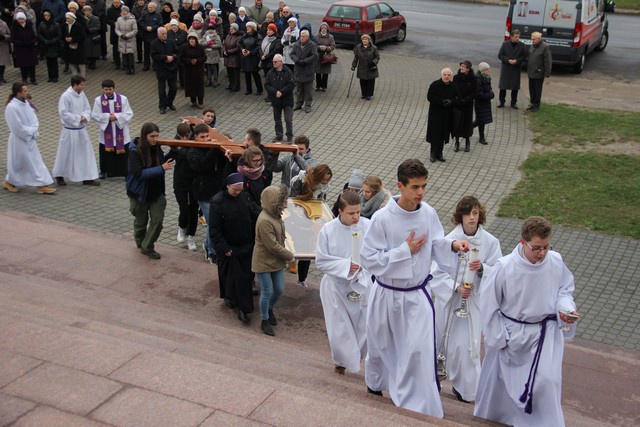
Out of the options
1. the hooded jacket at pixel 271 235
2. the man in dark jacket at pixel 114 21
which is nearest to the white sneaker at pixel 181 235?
the hooded jacket at pixel 271 235

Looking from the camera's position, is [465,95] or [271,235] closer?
[271,235]

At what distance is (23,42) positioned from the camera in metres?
19.3

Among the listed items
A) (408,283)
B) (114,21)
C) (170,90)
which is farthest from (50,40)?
(408,283)

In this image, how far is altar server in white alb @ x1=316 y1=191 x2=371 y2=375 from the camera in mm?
7840

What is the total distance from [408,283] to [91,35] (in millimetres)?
15640

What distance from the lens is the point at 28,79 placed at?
20156 mm

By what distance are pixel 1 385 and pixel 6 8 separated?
17438 mm

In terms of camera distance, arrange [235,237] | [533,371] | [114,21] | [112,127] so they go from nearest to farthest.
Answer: [533,371]
[235,237]
[112,127]
[114,21]

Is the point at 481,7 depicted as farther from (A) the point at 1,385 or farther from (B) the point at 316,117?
(A) the point at 1,385

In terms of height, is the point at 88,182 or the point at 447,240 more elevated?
the point at 447,240

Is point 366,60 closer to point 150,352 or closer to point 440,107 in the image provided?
point 440,107

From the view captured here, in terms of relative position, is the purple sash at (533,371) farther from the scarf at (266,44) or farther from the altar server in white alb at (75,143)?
the scarf at (266,44)

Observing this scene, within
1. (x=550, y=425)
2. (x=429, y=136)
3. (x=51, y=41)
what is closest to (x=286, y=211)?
(x=550, y=425)

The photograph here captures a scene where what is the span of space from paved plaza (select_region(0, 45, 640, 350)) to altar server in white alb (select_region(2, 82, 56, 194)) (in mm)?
199
